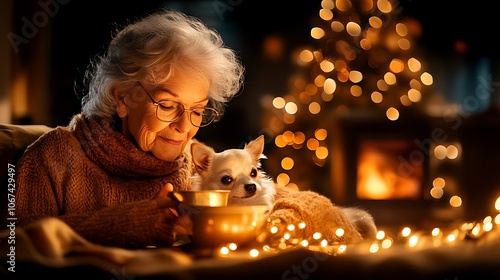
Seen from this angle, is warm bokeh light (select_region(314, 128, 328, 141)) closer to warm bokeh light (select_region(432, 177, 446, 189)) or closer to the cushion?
warm bokeh light (select_region(432, 177, 446, 189))

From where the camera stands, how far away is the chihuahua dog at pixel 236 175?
4.21 feet

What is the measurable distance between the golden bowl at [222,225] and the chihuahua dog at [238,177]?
286mm

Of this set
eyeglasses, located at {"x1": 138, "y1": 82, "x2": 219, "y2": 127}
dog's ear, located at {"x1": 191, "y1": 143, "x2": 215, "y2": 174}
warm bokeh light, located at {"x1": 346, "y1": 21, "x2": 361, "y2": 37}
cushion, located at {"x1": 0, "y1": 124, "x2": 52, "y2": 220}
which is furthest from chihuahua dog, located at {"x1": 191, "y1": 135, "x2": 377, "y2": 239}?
warm bokeh light, located at {"x1": 346, "y1": 21, "x2": 361, "y2": 37}

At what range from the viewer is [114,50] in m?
1.56

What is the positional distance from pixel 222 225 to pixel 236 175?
0.37 metres

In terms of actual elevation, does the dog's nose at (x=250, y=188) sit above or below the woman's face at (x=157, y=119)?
below

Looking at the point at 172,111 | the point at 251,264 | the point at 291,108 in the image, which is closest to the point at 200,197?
the point at 251,264

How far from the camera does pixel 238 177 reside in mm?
1321

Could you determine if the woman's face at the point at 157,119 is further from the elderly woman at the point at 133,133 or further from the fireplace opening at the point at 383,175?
the fireplace opening at the point at 383,175

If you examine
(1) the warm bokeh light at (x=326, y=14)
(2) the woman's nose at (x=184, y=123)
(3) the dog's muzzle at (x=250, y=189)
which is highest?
(1) the warm bokeh light at (x=326, y=14)

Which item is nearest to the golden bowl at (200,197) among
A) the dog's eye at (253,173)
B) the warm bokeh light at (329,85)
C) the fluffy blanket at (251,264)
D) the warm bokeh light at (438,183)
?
the fluffy blanket at (251,264)

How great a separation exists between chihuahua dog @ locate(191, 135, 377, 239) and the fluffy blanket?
481mm

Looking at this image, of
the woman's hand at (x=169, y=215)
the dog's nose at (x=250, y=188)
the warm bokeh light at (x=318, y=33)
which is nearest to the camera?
the woman's hand at (x=169, y=215)

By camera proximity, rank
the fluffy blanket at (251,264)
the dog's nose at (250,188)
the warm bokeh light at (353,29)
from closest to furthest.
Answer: the fluffy blanket at (251,264) < the dog's nose at (250,188) < the warm bokeh light at (353,29)
